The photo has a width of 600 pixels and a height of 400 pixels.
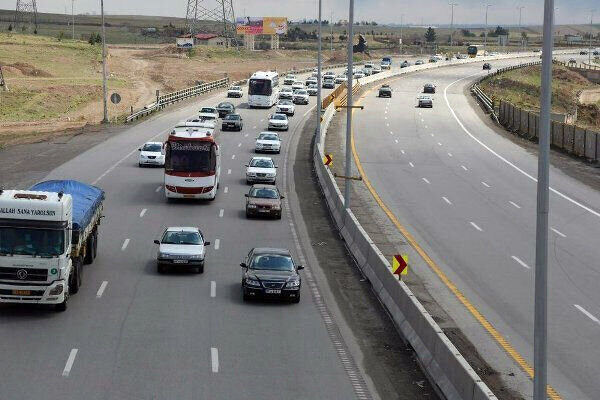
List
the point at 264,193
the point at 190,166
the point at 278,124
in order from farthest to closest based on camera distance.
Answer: the point at 278,124
the point at 190,166
the point at 264,193

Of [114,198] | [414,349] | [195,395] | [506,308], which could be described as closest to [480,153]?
[114,198]

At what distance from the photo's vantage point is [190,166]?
48.4m

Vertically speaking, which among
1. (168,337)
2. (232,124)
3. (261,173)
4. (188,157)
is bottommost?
(168,337)

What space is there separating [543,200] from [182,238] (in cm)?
1957

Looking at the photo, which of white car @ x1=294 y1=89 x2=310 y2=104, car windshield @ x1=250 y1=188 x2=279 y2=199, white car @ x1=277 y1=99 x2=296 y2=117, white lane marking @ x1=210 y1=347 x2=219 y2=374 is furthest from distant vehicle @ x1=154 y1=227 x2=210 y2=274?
white car @ x1=294 y1=89 x2=310 y2=104

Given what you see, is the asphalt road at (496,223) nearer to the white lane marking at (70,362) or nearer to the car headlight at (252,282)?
the car headlight at (252,282)

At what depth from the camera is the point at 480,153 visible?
72.2 m

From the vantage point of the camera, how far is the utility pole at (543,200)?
16422mm

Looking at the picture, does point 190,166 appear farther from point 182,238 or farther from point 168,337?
point 168,337

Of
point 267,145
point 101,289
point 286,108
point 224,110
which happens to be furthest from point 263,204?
point 286,108

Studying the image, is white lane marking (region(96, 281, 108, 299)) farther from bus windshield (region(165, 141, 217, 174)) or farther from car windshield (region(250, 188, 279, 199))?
bus windshield (region(165, 141, 217, 174))

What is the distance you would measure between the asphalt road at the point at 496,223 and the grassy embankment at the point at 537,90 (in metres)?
36.6

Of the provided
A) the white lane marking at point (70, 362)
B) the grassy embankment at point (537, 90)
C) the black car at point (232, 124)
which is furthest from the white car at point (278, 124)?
the white lane marking at point (70, 362)

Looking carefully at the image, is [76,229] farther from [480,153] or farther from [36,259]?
[480,153]
